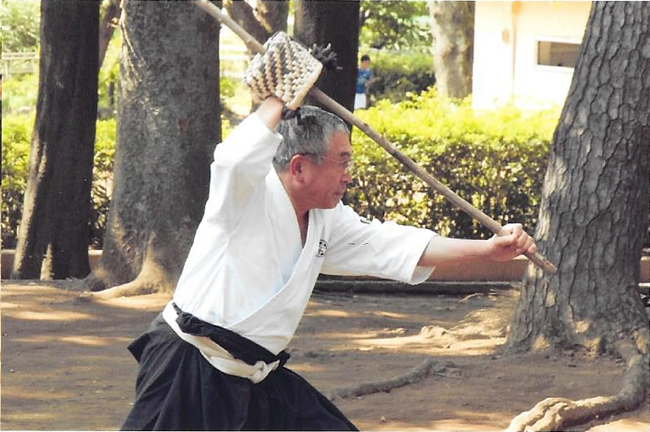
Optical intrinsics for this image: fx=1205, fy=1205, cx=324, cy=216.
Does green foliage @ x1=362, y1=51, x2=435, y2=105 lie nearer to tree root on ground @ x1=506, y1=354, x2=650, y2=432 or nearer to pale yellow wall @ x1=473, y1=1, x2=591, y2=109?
pale yellow wall @ x1=473, y1=1, x2=591, y2=109

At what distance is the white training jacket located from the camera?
3.43 m

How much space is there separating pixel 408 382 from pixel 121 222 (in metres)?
3.26

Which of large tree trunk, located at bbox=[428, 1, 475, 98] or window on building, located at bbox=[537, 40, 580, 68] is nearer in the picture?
window on building, located at bbox=[537, 40, 580, 68]

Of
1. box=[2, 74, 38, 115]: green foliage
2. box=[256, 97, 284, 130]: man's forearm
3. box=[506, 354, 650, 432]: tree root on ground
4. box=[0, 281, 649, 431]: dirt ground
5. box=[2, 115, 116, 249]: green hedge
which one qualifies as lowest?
box=[0, 281, 649, 431]: dirt ground

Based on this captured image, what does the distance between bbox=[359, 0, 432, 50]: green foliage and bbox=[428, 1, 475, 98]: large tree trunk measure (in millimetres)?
4320

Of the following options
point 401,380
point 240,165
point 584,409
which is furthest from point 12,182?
point 240,165

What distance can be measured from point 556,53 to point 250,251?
1699 centimetres

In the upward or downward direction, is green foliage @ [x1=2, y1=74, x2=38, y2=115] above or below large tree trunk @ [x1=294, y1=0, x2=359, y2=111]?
below

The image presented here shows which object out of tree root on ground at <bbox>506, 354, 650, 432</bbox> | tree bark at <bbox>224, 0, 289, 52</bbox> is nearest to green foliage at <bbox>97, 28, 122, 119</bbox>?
tree bark at <bbox>224, 0, 289, 52</bbox>

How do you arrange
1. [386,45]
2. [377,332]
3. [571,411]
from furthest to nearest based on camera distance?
[386,45]
[377,332]
[571,411]

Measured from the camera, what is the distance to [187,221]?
Result: 8852 millimetres

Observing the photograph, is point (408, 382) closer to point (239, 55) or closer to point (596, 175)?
point (596, 175)

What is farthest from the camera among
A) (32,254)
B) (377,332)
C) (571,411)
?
(32,254)

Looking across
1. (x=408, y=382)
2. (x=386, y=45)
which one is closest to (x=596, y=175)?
(x=408, y=382)
